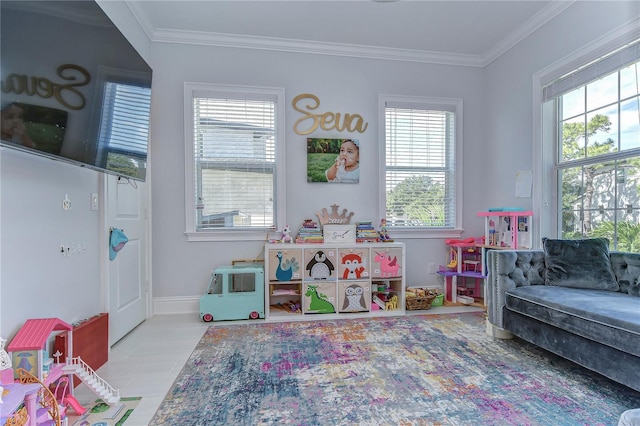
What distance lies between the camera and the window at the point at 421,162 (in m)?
3.60

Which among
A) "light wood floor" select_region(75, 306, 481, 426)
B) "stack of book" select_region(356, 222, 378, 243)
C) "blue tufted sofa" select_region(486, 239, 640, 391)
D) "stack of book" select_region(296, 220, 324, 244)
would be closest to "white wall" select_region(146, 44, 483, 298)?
"stack of book" select_region(296, 220, 324, 244)

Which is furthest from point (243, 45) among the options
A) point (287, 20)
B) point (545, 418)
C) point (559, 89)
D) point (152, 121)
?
point (545, 418)

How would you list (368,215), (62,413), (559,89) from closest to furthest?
(62,413) < (559,89) < (368,215)

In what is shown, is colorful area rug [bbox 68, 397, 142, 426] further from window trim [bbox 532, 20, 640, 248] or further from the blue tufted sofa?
window trim [bbox 532, 20, 640, 248]

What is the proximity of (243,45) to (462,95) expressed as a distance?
2.51m

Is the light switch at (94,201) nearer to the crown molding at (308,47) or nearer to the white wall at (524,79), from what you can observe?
the crown molding at (308,47)

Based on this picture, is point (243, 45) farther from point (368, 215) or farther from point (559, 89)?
point (559, 89)

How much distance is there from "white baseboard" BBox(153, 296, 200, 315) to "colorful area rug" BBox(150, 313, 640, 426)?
0.72m

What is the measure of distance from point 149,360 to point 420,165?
3.18 meters

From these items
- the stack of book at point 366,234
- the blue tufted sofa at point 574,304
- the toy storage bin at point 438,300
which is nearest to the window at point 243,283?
the stack of book at point 366,234

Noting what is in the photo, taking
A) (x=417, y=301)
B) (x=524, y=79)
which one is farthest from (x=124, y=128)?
(x=524, y=79)

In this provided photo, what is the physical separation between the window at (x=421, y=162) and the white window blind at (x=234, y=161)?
1.29 m

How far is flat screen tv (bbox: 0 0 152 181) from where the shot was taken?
1.17 metres

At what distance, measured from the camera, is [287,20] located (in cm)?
296
